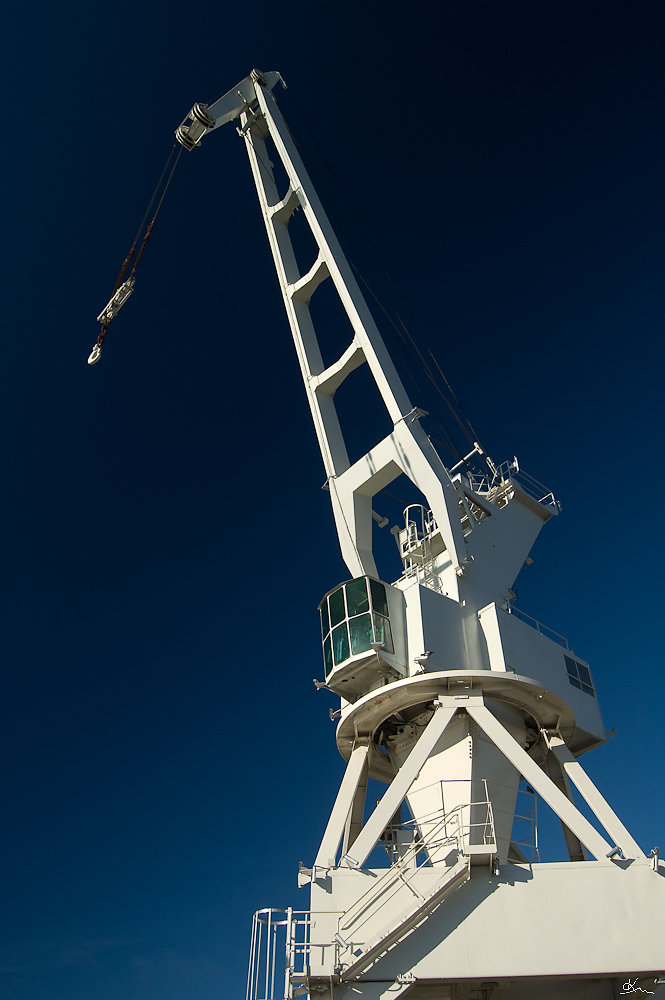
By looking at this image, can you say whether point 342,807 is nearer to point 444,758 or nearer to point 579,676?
point 444,758

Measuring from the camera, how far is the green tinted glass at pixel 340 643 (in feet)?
73.7

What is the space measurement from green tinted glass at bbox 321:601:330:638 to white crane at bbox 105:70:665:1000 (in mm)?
98

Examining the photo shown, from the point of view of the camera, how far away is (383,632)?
2200cm

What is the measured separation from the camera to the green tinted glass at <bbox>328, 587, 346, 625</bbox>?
23203mm

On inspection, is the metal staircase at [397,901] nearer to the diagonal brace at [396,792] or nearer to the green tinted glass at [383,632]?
the diagonal brace at [396,792]

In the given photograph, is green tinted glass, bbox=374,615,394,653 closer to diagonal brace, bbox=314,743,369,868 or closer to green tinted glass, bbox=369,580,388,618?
green tinted glass, bbox=369,580,388,618

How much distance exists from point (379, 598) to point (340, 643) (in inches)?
70.8

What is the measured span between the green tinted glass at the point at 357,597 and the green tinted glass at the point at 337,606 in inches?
10.4

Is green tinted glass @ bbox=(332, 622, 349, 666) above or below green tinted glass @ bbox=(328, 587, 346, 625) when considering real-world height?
below
